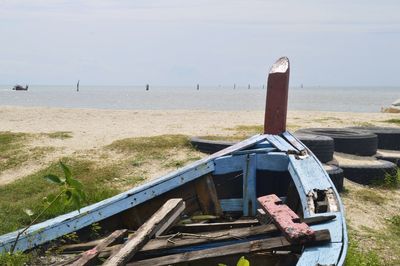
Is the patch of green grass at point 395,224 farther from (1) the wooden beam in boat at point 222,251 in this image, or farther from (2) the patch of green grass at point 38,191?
(2) the patch of green grass at point 38,191

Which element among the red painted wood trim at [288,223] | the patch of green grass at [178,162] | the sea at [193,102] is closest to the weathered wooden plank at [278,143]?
the red painted wood trim at [288,223]

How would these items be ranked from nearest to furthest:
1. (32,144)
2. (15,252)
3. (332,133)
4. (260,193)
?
1. (15,252)
2. (260,193)
3. (332,133)
4. (32,144)

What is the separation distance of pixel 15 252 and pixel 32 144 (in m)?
8.35

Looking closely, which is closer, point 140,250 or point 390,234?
point 140,250

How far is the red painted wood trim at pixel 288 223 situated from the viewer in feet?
10.2

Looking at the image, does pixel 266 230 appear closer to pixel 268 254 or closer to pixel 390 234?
pixel 268 254

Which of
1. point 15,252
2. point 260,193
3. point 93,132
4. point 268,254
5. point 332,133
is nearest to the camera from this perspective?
point 268,254

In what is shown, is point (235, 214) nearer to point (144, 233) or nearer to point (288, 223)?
point (144, 233)

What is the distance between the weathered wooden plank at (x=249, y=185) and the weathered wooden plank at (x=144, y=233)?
1.03 m

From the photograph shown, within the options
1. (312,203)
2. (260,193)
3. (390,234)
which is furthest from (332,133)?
(312,203)

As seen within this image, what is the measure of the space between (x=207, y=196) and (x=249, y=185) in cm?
49

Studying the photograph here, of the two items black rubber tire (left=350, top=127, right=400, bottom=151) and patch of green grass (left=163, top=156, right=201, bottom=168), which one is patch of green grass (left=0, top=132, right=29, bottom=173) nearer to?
patch of green grass (left=163, top=156, right=201, bottom=168)

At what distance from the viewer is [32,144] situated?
1209cm

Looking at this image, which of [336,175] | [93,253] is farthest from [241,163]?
[336,175]
